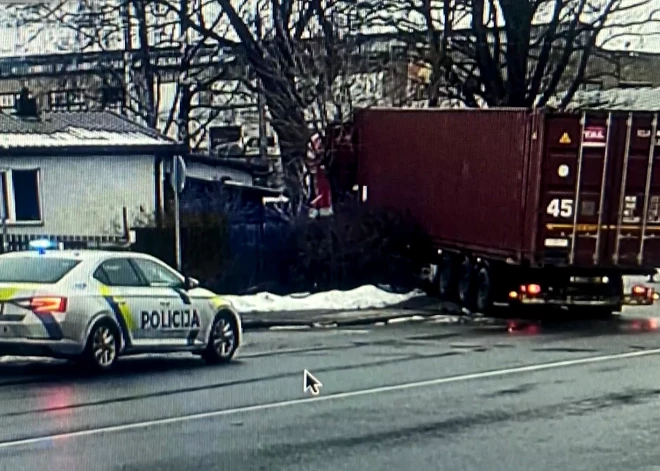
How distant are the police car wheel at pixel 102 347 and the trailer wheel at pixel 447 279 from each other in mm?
12098

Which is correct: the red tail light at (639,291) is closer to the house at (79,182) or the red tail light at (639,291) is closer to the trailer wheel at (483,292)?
the trailer wheel at (483,292)

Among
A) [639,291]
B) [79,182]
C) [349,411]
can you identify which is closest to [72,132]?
[79,182]

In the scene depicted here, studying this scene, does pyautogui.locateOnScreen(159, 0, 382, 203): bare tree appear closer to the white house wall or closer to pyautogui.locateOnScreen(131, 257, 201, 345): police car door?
the white house wall

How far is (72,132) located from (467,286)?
12.9 m

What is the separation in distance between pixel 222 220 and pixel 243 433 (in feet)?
49.5

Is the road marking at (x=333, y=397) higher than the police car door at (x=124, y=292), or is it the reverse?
the police car door at (x=124, y=292)

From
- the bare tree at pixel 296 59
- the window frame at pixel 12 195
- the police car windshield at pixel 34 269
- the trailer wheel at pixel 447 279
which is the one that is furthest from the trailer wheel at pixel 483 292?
the window frame at pixel 12 195

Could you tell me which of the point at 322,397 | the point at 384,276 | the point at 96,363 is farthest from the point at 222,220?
the point at 322,397

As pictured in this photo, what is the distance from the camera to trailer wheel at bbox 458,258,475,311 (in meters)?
22.9

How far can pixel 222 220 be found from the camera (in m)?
24.4

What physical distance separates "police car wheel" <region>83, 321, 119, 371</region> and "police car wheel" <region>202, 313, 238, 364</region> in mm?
1559

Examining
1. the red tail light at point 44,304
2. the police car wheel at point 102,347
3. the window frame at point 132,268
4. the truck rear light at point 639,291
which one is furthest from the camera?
the truck rear light at point 639,291

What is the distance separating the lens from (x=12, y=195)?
3019cm

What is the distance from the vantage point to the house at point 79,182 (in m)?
29.6
